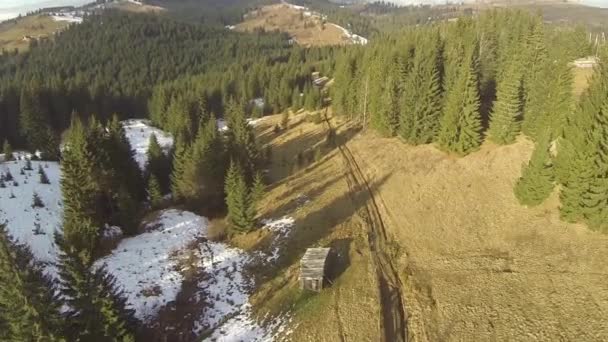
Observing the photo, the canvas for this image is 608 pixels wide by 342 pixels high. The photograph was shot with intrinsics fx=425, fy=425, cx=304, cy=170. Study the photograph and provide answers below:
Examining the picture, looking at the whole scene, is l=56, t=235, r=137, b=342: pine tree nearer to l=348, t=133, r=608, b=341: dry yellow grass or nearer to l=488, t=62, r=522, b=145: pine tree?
l=348, t=133, r=608, b=341: dry yellow grass

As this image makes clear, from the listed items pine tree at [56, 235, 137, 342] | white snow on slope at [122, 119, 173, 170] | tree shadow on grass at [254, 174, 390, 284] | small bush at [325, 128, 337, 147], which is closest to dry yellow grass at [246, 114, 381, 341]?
tree shadow on grass at [254, 174, 390, 284]

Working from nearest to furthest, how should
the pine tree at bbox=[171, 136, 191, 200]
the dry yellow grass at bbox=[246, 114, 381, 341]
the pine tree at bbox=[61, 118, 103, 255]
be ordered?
the dry yellow grass at bbox=[246, 114, 381, 341] → the pine tree at bbox=[61, 118, 103, 255] → the pine tree at bbox=[171, 136, 191, 200]

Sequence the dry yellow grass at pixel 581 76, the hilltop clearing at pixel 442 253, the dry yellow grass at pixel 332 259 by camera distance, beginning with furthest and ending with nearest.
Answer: the dry yellow grass at pixel 581 76
the dry yellow grass at pixel 332 259
the hilltop clearing at pixel 442 253

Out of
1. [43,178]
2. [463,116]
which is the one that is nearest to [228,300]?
[43,178]

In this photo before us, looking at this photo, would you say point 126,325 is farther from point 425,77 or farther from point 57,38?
point 57,38

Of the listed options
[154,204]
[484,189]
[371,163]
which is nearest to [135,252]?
[154,204]

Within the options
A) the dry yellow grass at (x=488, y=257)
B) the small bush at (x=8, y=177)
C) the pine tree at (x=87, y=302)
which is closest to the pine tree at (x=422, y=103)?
the dry yellow grass at (x=488, y=257)

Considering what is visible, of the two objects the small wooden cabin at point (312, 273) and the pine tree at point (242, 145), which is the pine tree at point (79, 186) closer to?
the pine tree at point (242, 145)
